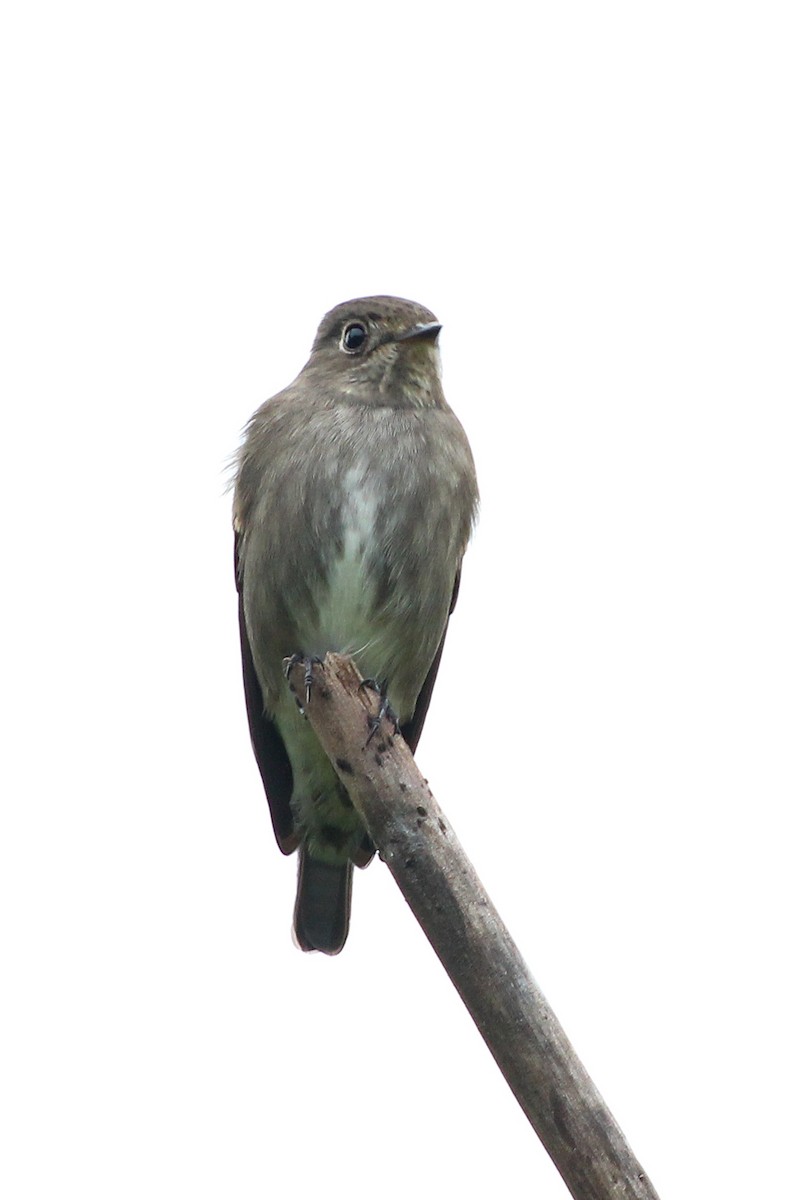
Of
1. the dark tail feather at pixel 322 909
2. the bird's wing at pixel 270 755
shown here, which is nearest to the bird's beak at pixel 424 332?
the bird's wing at pixel 270 755

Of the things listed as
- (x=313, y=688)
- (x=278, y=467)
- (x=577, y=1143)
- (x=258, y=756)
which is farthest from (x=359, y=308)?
(x=577, y=1143)

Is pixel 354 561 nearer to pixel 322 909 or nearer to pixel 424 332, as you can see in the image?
pixel 424 332

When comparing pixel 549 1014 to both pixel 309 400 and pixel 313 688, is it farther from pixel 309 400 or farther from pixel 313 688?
pixel 309 400

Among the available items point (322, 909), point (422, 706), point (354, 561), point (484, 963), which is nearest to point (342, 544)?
point (354, 561)

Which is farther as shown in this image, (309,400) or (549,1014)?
(309,400)

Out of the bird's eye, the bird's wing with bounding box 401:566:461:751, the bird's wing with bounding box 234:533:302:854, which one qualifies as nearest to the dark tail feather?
the bird's wing with bounding box 234:533:302:854

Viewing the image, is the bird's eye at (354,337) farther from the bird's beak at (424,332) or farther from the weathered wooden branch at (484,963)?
the weathered wooden branch at (484,963)
